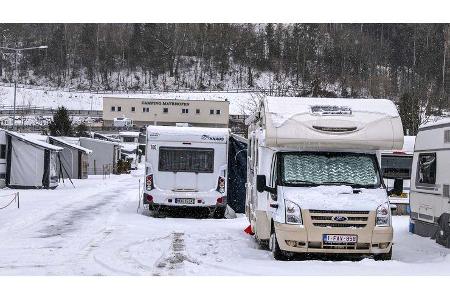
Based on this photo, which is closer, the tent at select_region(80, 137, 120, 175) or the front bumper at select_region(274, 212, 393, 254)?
the front bumper at select_region(274, 212, 393, 254)

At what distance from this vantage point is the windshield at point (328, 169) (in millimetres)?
10703

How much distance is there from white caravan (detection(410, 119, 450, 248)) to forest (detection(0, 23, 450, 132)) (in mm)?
2589

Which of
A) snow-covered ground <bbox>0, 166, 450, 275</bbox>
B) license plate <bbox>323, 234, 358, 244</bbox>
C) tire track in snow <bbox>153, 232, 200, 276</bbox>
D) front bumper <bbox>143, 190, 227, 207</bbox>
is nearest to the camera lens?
tire track in snow <bbox>153, 232, 200, 276</bbox>

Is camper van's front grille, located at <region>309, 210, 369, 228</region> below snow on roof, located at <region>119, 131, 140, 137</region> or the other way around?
below

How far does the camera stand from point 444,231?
12.7 metres

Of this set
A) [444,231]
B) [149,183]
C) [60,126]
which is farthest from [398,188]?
[60,126]

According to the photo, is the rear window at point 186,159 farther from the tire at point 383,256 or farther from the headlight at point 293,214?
the tire at point 383,256

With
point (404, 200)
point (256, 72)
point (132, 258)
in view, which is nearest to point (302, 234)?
point (132, 258)

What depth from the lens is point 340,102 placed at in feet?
36.3

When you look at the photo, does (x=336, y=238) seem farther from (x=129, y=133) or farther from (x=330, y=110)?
(x=129, y=133)

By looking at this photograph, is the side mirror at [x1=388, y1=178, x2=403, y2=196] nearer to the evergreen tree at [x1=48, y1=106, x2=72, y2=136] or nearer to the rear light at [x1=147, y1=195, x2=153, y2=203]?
the rear light at [x1=147, y1=195, x2=153, y2=203]

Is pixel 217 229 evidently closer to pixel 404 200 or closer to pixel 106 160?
pixel 404 200

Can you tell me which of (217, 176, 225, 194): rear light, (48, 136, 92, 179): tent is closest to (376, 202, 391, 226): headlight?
(217, 176, 225, 194): rear light

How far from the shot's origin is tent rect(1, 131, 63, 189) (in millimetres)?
31422
